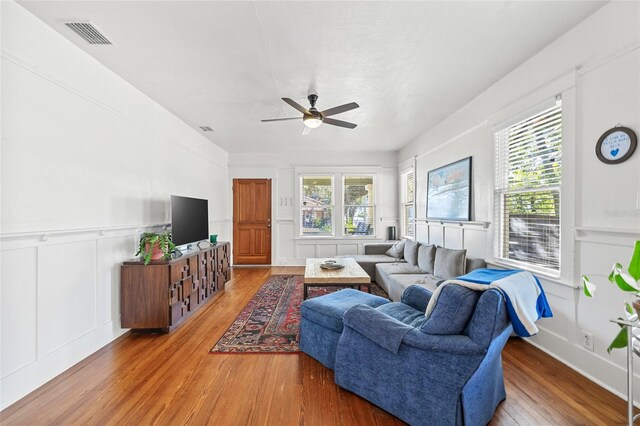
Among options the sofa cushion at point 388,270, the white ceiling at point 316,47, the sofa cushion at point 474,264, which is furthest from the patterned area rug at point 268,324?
the white ceiling at point 316,47

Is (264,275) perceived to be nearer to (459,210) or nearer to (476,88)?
(459,210)

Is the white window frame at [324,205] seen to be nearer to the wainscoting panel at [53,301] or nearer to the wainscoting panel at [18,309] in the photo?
the wainscoting panel at [53,301]

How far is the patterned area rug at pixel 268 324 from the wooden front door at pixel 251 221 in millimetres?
1949

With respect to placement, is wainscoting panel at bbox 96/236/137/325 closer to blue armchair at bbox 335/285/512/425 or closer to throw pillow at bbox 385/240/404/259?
blue armchair at bbox 335/285/512/425

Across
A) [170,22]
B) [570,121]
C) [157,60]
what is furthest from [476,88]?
[157,60]

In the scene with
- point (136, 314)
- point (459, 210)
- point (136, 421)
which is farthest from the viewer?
point (459, 210)

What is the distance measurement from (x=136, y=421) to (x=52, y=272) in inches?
53.5

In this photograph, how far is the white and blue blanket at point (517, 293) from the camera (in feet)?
4.81

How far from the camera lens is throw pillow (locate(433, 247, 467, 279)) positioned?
3334 mm

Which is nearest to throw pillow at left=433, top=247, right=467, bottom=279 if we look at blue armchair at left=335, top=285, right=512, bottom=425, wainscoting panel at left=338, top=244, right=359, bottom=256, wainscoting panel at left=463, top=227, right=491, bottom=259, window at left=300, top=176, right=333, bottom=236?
wainscoting panel at left=463, top=227, right=491, bottom=259

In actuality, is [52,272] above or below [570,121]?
below

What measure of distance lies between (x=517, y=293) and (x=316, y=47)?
2.32 meters

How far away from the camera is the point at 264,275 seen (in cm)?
561

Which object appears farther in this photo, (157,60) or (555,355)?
(157,60)
